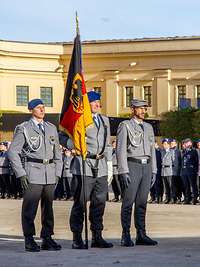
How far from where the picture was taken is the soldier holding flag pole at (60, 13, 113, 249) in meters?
12.1

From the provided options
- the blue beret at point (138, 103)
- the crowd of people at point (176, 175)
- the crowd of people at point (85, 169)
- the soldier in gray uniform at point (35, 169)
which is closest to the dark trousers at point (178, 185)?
the crowd of people at point (176, 175)

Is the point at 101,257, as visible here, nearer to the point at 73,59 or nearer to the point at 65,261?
the point at 65,261

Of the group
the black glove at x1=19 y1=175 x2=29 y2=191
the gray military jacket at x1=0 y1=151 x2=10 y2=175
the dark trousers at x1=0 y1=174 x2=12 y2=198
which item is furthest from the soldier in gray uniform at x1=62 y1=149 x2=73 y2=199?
the black glove at x1=19 y1=175 x2=29 y2=191

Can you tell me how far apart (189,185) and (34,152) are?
1289 cm

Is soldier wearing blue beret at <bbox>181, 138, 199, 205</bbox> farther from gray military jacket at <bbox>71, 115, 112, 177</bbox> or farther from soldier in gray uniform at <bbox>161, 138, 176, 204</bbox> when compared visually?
gray military jacket at <bbox>71, 115, 112, 177</bbox>

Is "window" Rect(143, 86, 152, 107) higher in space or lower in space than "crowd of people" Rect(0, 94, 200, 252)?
higher

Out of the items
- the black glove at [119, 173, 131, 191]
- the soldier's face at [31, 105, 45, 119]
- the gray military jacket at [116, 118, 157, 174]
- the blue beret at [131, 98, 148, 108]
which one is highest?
the blue beret at [131, 98, 148, 108]

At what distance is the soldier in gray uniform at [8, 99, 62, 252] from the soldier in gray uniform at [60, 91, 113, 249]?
272 mm

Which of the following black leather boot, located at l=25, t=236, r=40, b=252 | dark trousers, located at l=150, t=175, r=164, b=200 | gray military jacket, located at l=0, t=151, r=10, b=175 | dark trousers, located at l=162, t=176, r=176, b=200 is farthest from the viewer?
gray military jacket, located at l=0, t=151, r=10, b=175

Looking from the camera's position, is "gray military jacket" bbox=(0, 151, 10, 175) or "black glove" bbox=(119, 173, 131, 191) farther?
"gray military jacket" bbox=(0, 151, 10, 175)

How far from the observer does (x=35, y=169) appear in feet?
39.3

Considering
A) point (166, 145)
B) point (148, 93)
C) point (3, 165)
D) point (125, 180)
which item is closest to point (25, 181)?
point (125, 180)

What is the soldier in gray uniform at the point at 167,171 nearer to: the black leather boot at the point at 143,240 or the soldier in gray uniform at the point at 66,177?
the soldier in gray uniform at the point at 66,177

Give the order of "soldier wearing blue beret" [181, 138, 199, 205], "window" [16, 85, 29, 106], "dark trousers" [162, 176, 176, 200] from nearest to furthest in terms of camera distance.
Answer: "soldier wearing blue beret" [181, 138, 199, 205], "dark trousers" [162, 176, 176, 200], "window" [16, 85, 29, 106]
